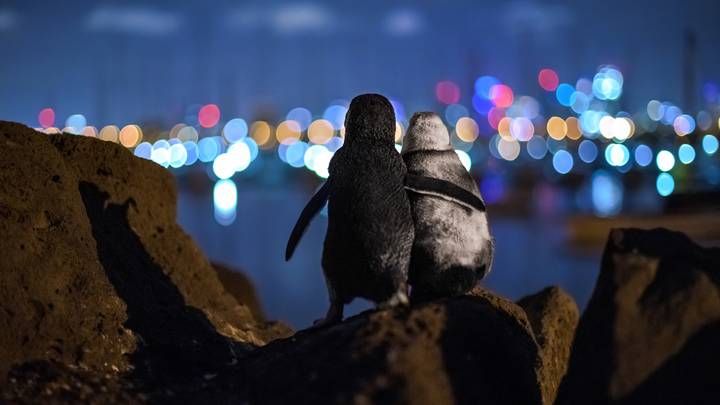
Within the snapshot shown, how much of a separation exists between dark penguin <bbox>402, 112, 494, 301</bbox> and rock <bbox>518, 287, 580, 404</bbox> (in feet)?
2.64

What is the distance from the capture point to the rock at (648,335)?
12.6 feet

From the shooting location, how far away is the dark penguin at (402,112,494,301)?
Result: 494 centimetres

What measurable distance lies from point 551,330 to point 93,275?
269cm

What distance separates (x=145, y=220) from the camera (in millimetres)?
6496

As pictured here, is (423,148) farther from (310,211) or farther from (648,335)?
(648,335)

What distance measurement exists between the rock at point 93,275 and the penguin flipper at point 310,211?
0.77 m

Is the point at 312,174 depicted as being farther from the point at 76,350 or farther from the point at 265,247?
the point at 76,350

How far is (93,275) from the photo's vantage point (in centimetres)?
524

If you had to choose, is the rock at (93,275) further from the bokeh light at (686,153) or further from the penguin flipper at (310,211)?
the bokeh light at (686,153)

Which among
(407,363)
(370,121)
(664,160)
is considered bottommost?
(407,363)

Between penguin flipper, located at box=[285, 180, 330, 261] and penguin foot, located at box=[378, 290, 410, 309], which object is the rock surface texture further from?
penguin flipper, located at box=[285, 180, 330, 261]

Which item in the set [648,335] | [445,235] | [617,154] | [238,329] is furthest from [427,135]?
[617,154]

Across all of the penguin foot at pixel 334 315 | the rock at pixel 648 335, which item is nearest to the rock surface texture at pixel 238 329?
the rock at pixel 648 335

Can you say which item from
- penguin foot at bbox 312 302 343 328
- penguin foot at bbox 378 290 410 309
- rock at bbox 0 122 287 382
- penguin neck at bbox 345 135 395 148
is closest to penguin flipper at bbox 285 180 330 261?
penguin neck at bbox 345 135 395 148
